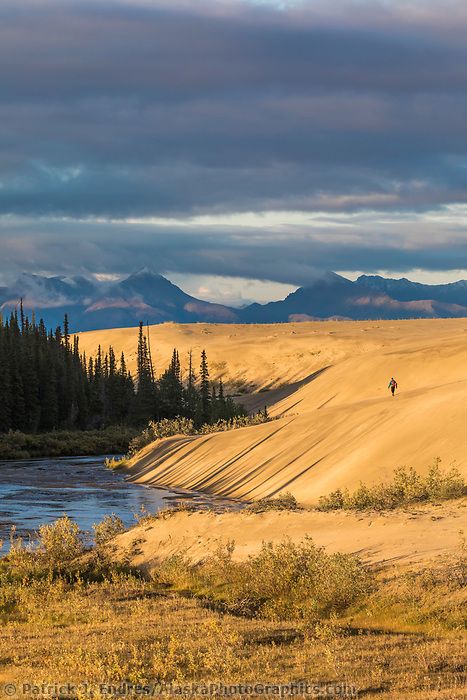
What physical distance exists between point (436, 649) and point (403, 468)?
2117cm

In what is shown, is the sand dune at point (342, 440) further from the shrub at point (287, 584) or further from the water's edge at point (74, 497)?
the shrub at point (287, 584)

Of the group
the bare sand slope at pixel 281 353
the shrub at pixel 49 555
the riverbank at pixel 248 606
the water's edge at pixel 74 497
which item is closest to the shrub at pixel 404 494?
the riverbank at pixel 248 606

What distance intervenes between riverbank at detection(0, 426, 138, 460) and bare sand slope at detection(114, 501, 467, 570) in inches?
2128

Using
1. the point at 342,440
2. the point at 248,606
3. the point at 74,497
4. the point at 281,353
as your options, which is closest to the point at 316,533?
the point at 248,606

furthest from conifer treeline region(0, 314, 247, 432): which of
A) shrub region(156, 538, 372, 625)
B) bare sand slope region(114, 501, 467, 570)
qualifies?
shrub region(156, 538, 372, 625)

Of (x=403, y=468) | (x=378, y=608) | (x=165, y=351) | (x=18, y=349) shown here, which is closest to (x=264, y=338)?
(x=165, y=351)

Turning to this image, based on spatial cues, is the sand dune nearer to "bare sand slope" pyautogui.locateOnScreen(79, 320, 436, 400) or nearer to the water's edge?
the water's edge

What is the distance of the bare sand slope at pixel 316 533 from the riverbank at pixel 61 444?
5405 cm


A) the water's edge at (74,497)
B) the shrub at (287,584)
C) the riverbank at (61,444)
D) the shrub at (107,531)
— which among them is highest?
the shrub at (287,584)

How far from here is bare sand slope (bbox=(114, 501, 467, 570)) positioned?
21281 mm

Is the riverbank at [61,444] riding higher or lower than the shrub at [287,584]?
lower

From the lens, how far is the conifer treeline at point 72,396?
98938 millimetres

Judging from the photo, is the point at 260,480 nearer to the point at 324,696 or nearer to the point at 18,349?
the point at 324,696

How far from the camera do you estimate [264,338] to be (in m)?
177
